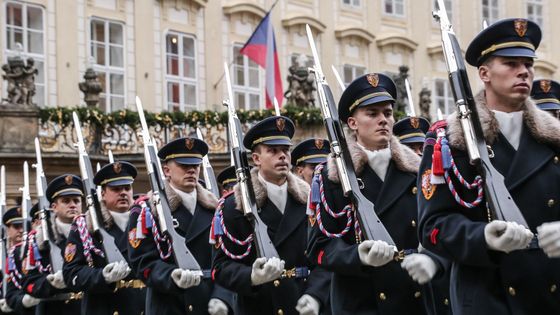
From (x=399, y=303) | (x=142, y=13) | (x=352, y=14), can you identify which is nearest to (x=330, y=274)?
(x=399, y=303)

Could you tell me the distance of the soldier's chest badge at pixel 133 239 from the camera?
10.2m

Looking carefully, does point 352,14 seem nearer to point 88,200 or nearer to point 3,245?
point 3,245

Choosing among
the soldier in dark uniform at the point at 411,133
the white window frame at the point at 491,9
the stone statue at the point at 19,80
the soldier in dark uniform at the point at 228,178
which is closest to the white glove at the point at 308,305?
the soldier in dark uniform at the point at 411,133

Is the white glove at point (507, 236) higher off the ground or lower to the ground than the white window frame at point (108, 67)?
lower

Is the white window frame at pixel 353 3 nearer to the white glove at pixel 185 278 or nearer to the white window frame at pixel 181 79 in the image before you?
the white window frame at pixel 181 79

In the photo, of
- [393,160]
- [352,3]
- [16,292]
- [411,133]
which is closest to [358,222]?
[393,160]

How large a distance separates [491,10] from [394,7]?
160 inches

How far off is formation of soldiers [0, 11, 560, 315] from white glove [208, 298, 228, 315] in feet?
0.04

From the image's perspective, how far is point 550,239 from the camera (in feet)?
17.3

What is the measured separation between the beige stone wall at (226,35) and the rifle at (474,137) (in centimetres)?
1939

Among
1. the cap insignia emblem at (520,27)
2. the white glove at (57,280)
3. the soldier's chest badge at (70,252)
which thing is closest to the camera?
the cap insignia emblem at (520,27)

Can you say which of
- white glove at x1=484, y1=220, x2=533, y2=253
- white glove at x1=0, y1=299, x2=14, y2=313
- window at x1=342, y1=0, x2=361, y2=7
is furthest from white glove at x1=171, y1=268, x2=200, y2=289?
window at x1=342, y1=0, x2=361, y2=7

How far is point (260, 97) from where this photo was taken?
29.7m

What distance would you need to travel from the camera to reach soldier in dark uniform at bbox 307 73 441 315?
7312 millimetres
